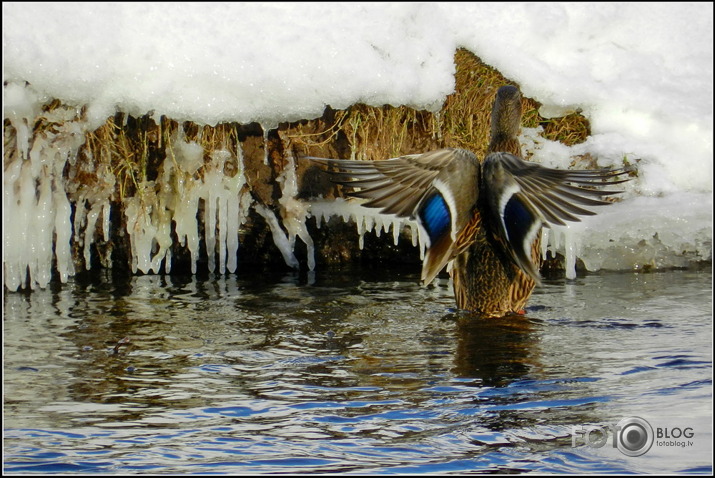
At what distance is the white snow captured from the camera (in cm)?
711

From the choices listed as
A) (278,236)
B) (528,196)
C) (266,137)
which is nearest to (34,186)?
(266,137)

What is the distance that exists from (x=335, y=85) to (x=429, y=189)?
1.92 metres

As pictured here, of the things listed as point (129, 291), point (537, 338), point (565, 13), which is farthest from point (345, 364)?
point (565, 13)

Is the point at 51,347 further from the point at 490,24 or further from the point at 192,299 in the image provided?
the point at 490,24

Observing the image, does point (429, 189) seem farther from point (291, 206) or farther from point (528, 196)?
point (291, 206)

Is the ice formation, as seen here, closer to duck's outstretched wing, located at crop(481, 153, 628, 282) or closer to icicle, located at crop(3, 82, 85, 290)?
icicle, located at crop(3, 82, 85, 290)

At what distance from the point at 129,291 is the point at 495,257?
2759 mm

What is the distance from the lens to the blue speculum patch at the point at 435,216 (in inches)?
221

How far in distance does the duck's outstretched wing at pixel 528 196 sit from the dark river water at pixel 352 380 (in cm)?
62

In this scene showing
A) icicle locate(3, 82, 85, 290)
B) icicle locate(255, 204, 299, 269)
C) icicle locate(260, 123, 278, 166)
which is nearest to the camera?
icicle locate(3, 82, 85, 290)

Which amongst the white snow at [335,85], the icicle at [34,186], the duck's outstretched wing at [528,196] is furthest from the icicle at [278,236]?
the duck's outstretched wing at [528,196]

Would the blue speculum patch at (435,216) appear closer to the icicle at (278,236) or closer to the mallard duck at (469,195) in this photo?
the mallard duck at (469,195)

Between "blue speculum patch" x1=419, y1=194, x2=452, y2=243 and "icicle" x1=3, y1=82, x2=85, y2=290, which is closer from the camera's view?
"blue speculum patch" x1=419, y1=194, x2=452, y2=243

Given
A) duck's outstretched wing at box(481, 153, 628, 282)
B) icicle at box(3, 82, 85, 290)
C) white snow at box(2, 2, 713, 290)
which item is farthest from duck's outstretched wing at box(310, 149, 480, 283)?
icicle at box(3, 82, 85, 290)
